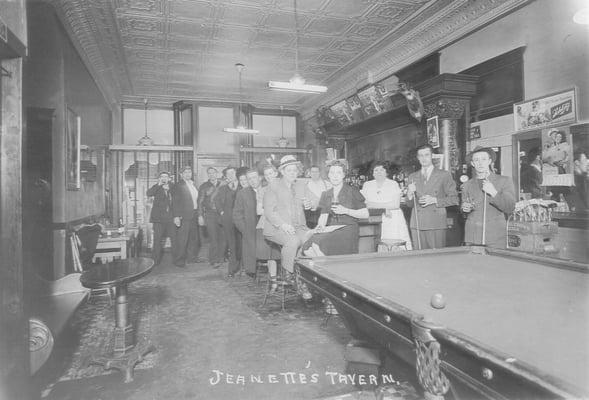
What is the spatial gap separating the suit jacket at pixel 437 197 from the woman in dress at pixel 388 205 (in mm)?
532

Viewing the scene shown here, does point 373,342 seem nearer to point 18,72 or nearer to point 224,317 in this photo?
point 224,317

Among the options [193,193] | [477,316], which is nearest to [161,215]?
[193,193]

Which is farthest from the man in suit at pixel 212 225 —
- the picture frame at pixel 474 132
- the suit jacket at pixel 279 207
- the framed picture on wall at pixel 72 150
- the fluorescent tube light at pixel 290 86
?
the picture frame at pixel 474 132

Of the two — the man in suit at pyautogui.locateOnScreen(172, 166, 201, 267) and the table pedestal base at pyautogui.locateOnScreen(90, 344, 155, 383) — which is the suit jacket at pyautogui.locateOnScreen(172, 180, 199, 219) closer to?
the man in suit at pyautogui.locateOnScreen(172, 166, 201, 267)

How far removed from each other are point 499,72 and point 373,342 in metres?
4.33

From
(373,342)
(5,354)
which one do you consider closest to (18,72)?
(5,354)

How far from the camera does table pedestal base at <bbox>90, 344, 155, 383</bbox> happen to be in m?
2.78

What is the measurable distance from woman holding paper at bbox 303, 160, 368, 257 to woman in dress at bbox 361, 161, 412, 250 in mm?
659

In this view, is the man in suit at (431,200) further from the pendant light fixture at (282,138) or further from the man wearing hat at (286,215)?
the pendant light fixture at (282,138)

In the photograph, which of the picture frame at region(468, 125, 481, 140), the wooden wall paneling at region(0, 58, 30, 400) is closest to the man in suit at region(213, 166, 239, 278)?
the picture frame at region(468, 125, 481, 140)

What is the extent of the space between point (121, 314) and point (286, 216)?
200 centimetres

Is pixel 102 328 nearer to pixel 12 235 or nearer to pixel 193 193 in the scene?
pixel 12 235

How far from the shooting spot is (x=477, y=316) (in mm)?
1471

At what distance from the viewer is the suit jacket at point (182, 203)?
7.09 m
